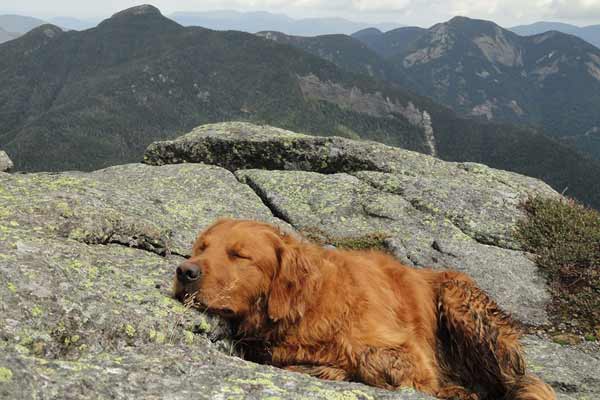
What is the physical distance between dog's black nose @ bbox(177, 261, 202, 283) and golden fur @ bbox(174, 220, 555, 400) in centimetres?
4

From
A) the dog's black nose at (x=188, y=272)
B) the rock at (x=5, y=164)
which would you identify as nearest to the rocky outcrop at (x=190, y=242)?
the dog's black nose at (x=188, y=272)

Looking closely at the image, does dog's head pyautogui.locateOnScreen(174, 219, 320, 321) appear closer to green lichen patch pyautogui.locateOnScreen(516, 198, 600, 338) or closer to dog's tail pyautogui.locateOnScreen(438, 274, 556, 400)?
dog's tail pyautogui.locateOnScreen(438, 274, 556, 400)

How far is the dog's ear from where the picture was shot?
200 inches

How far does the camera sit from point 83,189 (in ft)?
25.2

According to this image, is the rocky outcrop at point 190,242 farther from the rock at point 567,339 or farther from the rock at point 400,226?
the rock at point 567,339

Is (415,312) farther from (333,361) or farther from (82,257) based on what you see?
(82,257)

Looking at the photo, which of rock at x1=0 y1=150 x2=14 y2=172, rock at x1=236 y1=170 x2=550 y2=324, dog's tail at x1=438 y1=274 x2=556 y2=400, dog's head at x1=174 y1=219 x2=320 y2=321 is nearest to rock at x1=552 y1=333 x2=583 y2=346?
rock at x1=236 y1=170 x2=550 y2=324

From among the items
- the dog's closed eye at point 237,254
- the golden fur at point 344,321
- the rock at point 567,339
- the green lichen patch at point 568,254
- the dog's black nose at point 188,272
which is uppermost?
the dog's closed eye at point 237,254

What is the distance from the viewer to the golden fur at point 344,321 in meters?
4.94

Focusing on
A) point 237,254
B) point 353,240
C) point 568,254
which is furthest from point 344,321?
point 568,254

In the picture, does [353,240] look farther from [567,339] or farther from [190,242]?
[567,339]

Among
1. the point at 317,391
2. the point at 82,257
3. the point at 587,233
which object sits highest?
the point at 82,257

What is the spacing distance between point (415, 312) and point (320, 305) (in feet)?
4.32

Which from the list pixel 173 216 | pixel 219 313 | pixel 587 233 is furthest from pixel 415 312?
pixel 587 233
